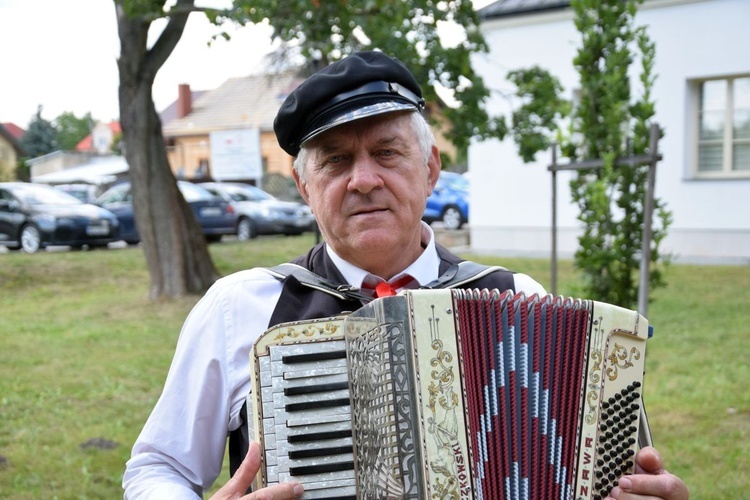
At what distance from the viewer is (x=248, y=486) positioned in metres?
1.90

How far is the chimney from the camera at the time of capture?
129 feet

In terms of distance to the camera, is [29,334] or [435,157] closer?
[435,157]

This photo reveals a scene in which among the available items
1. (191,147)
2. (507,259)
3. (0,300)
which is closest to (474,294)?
(0,300)

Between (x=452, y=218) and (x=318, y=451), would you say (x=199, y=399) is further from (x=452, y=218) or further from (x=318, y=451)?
(x=452, y=218)

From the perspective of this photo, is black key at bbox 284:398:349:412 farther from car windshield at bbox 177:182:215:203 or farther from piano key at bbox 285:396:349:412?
car windshield at bbox 177:182:215:203

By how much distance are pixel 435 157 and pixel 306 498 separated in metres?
0.97

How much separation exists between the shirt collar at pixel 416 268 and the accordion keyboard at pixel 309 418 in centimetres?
34

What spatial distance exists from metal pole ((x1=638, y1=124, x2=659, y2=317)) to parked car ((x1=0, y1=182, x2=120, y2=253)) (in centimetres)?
1162

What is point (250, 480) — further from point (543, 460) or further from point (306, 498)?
point (543, 460)

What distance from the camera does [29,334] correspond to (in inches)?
334

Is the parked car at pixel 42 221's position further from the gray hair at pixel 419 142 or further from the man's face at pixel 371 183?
the man's face at pixel 371 183

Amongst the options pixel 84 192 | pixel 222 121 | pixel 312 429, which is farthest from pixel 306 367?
pixel 222 121

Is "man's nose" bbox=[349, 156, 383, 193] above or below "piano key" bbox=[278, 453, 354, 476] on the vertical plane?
above

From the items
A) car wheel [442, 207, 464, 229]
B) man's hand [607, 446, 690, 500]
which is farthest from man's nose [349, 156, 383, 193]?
car wheel [442, 207, 464, 229]
